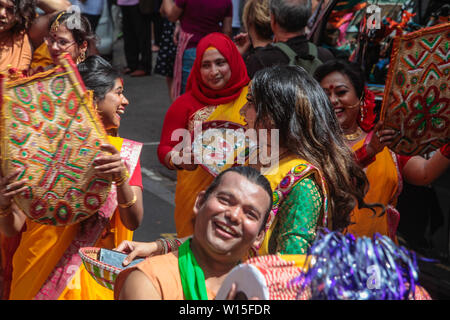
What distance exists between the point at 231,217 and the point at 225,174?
0.61 ft

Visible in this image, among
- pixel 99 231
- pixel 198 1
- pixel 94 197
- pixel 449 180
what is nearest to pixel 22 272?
pixel 99 231

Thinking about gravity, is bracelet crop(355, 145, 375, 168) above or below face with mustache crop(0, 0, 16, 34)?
below

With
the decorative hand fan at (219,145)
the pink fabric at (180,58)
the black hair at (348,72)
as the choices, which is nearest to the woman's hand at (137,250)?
the decorative hand fan at (219,145)

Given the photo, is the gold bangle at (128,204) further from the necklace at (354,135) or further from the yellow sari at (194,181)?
the necklace at (354,135)

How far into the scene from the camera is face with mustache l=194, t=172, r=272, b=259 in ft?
6.57

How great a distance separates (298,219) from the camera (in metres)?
2.34

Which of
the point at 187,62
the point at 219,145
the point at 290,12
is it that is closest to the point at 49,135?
the point at 219,145

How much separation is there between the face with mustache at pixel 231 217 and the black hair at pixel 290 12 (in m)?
2.37

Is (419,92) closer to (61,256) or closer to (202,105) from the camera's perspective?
(202,105)

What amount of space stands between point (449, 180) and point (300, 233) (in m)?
2.99

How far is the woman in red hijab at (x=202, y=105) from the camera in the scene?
3654 millimetres

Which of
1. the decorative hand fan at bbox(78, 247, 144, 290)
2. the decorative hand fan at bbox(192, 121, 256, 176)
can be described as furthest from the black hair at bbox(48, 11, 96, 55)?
the decorative hand fan at bbox(78, 247, 144, 290)

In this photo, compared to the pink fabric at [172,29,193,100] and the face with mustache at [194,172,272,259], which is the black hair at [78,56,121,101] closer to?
the face with mustache at [194,172,272,259]

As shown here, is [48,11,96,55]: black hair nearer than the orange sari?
Yes
